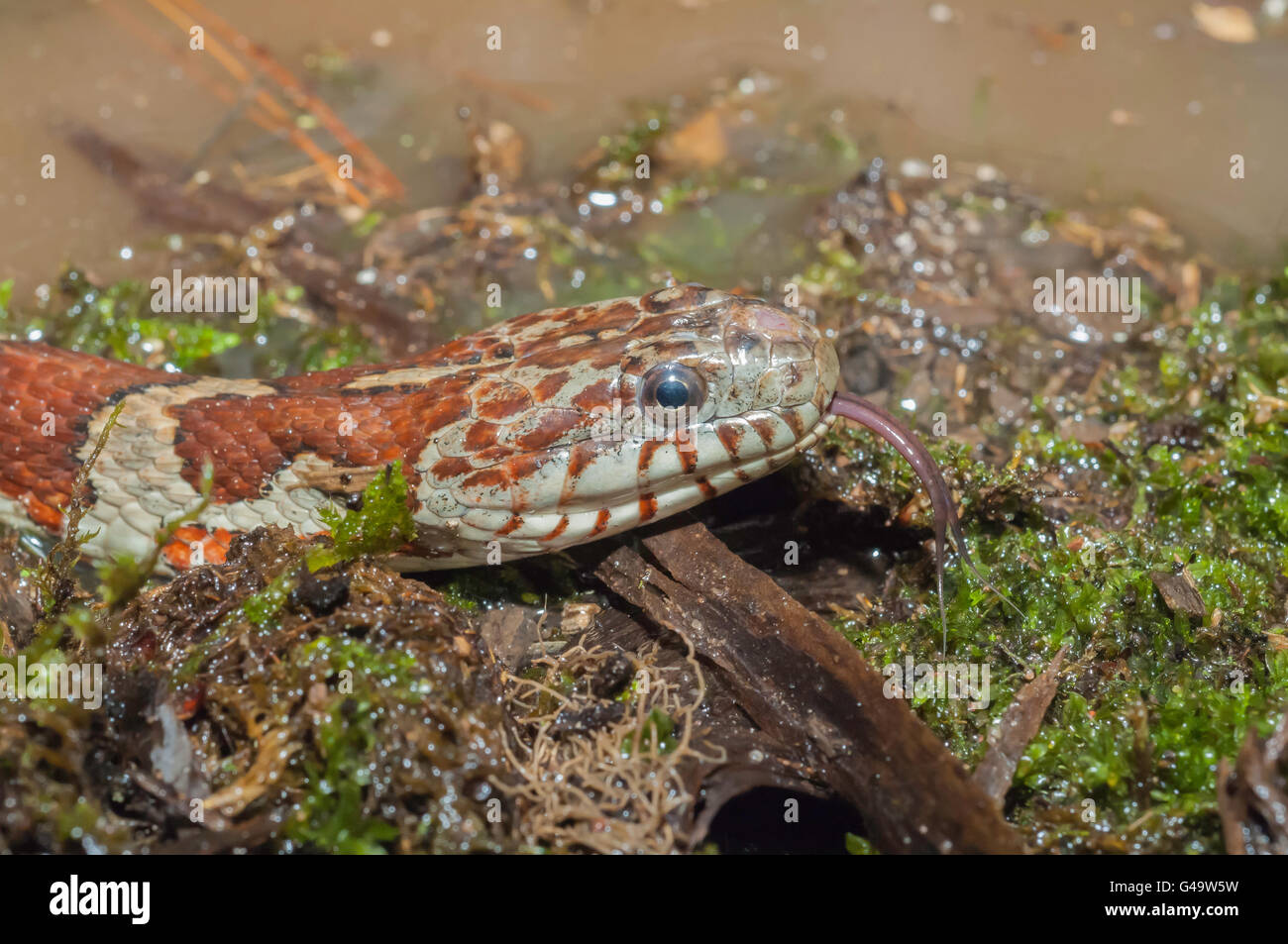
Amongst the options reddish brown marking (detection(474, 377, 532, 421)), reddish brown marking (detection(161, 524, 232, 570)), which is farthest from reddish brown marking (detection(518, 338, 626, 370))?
reddish brown marking (detection(161, 524, 232, 570))

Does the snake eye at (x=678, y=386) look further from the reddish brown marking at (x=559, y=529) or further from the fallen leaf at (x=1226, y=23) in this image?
the fallen leaf at (x=1226, y=23)

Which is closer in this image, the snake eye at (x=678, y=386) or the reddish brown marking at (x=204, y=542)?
the snake eye at (x=678, y=386)

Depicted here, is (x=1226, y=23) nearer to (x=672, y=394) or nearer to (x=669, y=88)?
(x=669, y=88)

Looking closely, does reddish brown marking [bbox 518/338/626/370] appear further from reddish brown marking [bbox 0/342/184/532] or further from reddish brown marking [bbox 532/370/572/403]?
reddish brown marking [bbox 0/342/184/532]

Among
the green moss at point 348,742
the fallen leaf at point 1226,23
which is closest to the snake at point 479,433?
the green moss at point 348,742

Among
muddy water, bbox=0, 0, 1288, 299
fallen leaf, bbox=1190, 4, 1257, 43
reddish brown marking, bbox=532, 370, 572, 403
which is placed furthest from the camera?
fallen leaf, bbox=1190, 4, 1257, 43

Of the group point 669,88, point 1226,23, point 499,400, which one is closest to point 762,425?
point 499,400

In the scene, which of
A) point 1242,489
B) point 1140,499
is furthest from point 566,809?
point 1242,489
